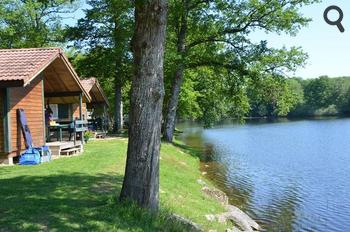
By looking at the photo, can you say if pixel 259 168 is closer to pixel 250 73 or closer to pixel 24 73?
pixel 250 73

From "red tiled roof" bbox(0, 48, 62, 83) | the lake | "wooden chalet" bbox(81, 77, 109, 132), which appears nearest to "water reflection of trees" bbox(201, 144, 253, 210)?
the lake

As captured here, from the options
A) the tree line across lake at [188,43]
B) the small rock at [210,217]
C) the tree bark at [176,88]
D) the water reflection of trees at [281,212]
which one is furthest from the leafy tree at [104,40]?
the small rock at [210,217]

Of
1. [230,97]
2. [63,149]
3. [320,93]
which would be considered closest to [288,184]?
[63,149]

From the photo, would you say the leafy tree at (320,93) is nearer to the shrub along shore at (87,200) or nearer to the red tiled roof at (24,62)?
the shrub along shore at (87,200)

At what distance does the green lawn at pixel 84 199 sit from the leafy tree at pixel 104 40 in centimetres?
1720

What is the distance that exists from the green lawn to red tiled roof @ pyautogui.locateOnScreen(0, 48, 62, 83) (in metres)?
3.01

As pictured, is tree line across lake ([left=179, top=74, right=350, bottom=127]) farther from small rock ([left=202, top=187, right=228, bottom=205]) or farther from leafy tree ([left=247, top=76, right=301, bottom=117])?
small rock ([left=202, top=187, right=228, bottom=205])

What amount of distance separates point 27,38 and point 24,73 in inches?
1048

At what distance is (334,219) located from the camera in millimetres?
14992

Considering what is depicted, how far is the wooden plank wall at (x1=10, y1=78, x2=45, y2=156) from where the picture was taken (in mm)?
16453

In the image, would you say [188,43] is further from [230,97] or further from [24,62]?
[24,62]

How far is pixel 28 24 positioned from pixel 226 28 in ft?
63.1

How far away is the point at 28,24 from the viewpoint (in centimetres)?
4031

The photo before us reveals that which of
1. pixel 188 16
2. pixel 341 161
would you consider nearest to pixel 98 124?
pixel 188 16
